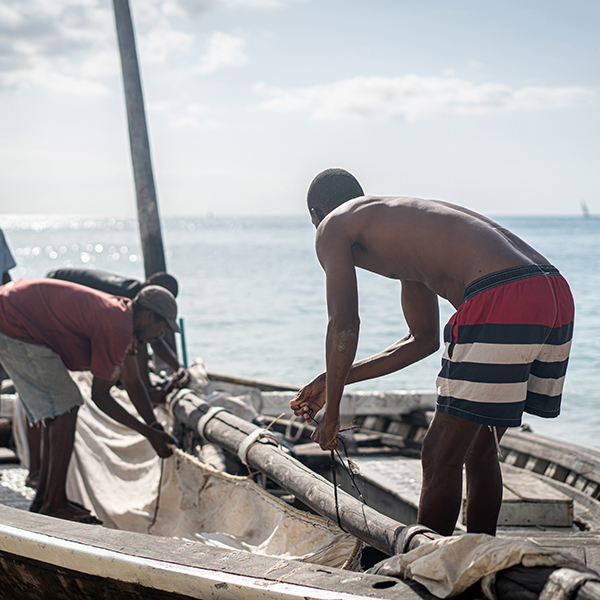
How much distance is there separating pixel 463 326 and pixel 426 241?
1.12 ft

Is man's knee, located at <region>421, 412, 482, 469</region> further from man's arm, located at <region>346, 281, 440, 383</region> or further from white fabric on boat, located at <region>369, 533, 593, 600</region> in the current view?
man's arm, located at <region>346, 281, 440, 383</region>

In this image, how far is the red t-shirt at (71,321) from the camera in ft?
11.5

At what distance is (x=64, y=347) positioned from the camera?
12.1 feet

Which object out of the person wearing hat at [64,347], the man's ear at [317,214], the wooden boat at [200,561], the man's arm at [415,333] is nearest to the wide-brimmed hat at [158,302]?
the person wearing hat at [64,347]

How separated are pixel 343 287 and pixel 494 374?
578 millimetres

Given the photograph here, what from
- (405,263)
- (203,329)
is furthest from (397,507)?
(203,329)

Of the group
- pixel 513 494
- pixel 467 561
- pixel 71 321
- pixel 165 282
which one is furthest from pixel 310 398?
pixel 165 282

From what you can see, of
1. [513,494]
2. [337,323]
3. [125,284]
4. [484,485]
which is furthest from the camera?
[125,284]

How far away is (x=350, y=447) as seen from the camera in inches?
189

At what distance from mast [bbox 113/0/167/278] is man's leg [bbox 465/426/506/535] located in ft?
16.2

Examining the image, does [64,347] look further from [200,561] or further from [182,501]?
[200,561]

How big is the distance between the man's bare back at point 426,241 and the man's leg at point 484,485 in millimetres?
543

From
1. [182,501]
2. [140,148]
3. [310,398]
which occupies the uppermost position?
[140,148]

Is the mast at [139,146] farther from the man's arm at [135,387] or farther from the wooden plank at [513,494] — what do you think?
the wooden plank at [513,494]
